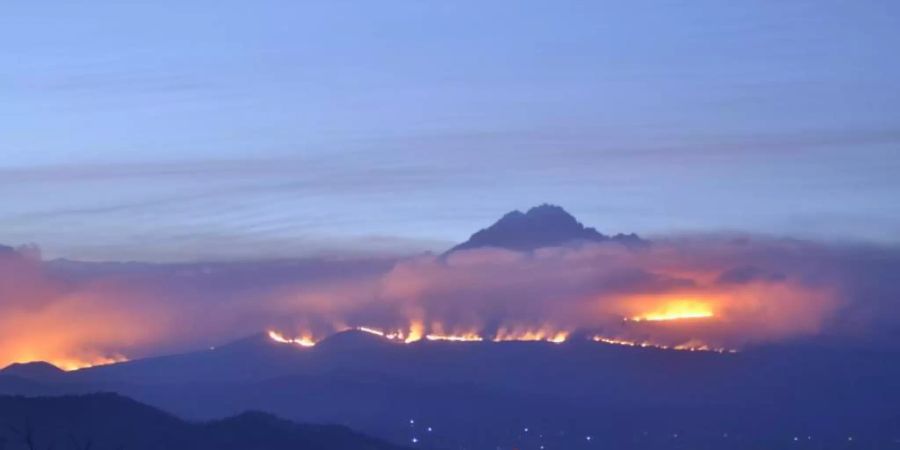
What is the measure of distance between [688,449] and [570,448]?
1407 centimetres

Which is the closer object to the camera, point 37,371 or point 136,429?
point 136,429

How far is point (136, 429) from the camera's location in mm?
123188

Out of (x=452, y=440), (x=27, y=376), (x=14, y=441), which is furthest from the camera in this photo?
(x=452, y=440)

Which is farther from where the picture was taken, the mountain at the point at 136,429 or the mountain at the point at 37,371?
the mountain at the point at 37,371

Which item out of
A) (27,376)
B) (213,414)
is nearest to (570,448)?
(213,414)

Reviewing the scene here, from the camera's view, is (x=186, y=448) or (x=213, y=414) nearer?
(x=186, y=448)

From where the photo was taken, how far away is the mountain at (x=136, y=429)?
4592 inches

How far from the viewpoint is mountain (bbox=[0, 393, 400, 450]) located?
11662 centimetres

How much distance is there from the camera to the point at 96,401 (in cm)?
12725

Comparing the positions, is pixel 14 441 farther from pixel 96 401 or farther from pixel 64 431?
pixel 96 401

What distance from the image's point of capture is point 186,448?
392 feet

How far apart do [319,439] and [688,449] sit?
79.6 meters

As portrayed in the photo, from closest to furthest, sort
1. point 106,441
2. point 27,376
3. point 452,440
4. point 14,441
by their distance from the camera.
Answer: point 14,441 → point 106,441 → point 27,376 → point 452,440

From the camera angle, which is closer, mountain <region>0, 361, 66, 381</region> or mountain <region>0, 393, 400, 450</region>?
mountain <region>0, 393, 400, 450</region>
